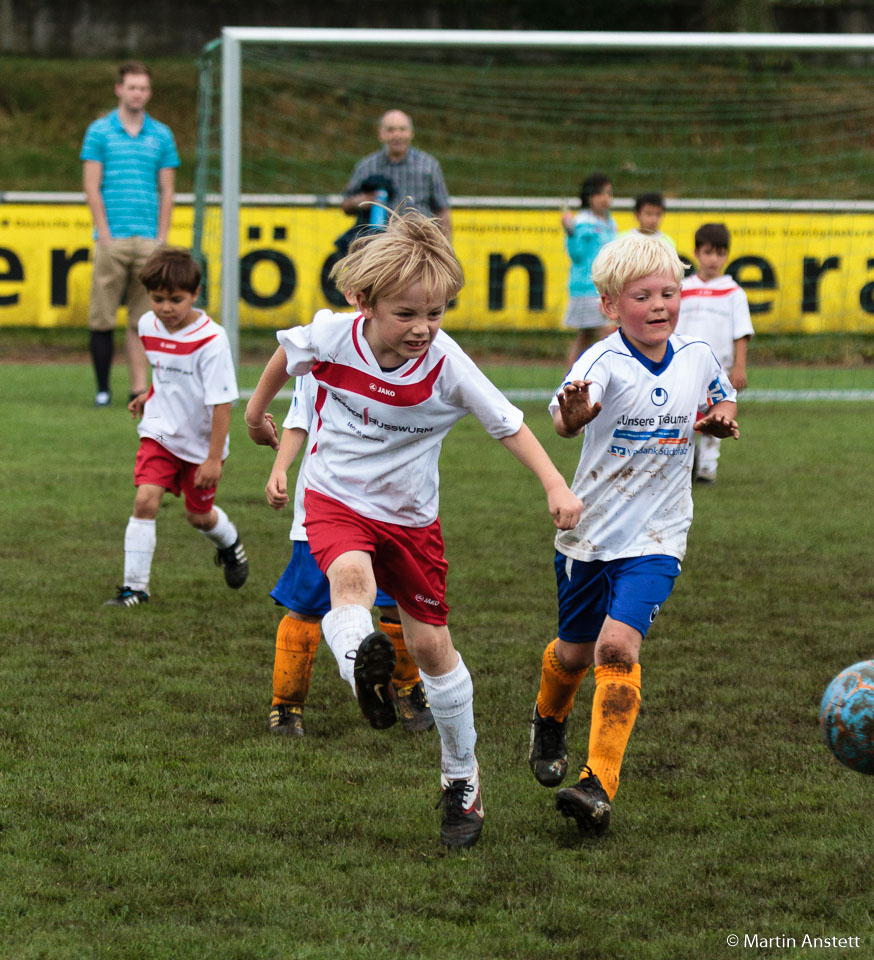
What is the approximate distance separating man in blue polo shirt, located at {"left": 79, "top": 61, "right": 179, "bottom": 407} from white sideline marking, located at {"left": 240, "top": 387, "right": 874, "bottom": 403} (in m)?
1.87

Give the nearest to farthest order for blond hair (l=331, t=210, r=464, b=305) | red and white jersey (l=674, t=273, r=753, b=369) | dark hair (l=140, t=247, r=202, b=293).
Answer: blond hair (l=331, t=210, r=464, b=305) → dark hair (l=140, t=247, r=202, b=293) → red and white jersey (l=674, t=273, r=753, b=369)

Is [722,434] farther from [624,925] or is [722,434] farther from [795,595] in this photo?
[795,595]

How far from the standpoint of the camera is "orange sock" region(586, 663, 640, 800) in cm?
333

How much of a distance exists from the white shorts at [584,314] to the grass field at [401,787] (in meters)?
5.66

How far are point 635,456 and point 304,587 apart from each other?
1117 millimetres

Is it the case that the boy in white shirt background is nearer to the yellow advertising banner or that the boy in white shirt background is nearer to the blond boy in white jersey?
the blond boy in white jersey

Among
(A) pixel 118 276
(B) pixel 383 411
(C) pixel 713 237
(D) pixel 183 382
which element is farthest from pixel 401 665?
(A) pixel 118 276

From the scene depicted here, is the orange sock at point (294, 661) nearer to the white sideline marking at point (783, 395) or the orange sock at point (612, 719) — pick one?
the orange sock at point (612, 719)

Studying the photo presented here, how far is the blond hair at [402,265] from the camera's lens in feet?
10.5

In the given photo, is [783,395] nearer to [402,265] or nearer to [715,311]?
[715,311]

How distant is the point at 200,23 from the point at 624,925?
28655 mm

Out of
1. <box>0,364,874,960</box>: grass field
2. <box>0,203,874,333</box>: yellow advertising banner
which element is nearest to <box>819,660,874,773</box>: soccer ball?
<box>0,364,874,960</box>: grass field

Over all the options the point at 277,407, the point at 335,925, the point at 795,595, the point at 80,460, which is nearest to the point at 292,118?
the point at 277,407

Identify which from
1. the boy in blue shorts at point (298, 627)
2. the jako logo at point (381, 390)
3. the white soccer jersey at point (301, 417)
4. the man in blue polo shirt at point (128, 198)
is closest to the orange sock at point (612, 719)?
the boy in blue shorts at point (298, 627)
